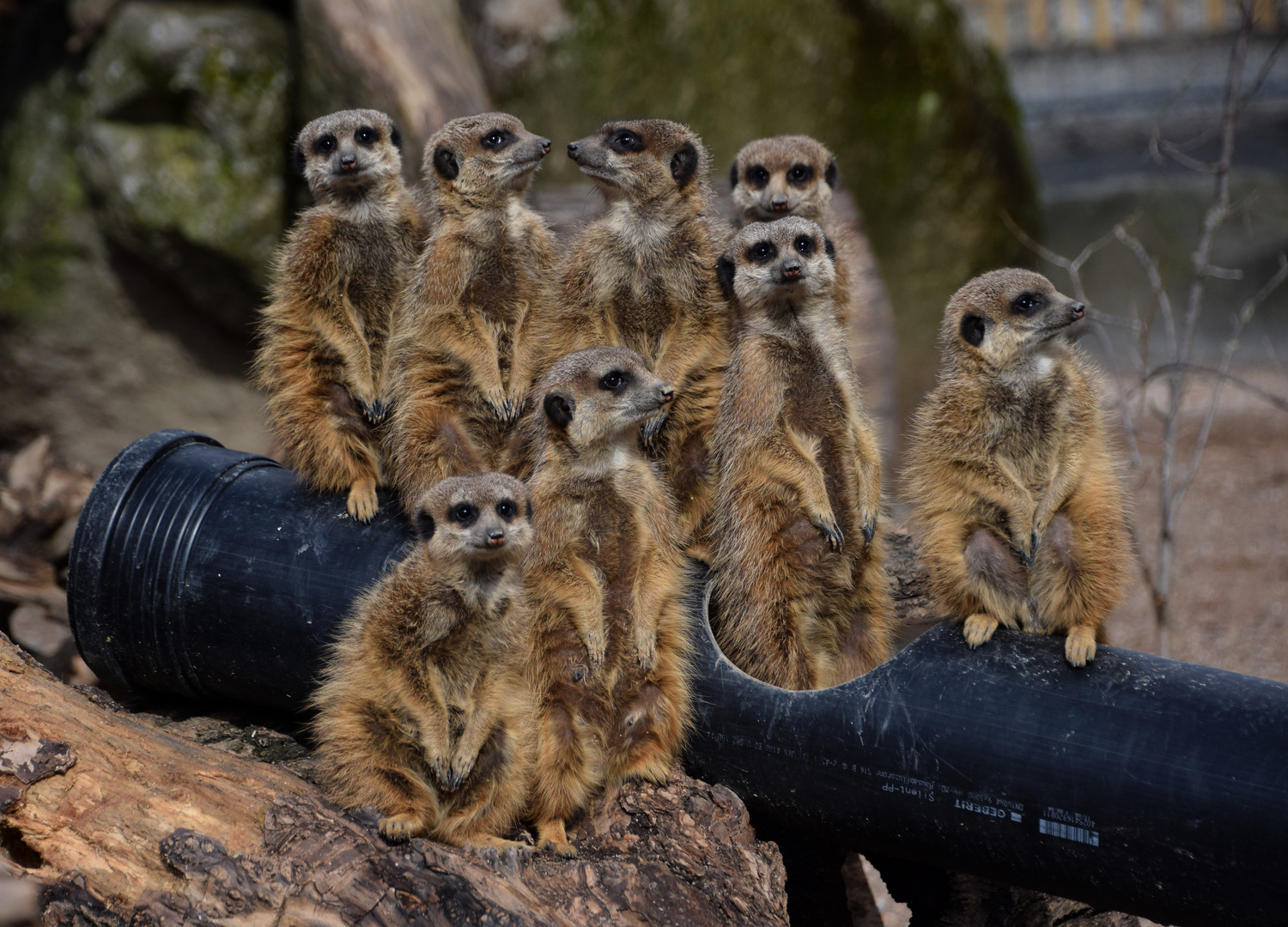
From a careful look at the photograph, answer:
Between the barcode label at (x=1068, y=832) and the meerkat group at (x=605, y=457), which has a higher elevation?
the meerkat group at (x=605, y=457)

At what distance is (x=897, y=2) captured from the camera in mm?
8039

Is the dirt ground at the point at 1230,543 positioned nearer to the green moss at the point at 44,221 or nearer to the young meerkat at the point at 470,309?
the young meerkat at the point at 470,309

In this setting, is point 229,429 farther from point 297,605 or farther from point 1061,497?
point 1061,497

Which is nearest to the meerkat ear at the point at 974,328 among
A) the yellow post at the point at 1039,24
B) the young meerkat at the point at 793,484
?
the young meerkat at the point at 793,484

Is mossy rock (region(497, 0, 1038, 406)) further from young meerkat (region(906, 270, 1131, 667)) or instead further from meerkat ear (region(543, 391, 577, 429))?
young meerkat (region(906, 270, 1131, 667))

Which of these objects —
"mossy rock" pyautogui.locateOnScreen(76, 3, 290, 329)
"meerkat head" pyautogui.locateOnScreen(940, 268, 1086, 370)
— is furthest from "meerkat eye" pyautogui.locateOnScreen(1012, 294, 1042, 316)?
"mossy rock" pyautogui.locateOnScreen(76, 3, 290, 329)

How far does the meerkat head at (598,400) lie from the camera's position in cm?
300

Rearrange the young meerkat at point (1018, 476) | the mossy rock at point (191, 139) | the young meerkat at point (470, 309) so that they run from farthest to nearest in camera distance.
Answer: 1. the mossy rock at point (191, 139)
2. the young meerkat at point (470, 309)
3. the young meerkat at point (1018, 476)

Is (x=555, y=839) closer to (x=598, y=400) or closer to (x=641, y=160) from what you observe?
(x=598, y=400)

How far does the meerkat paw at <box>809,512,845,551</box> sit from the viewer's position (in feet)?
10.3

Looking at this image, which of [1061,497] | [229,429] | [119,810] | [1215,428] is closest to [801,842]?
[1061,497]

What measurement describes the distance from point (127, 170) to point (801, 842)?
577 cm

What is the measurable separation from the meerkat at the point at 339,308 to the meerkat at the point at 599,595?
0.59m

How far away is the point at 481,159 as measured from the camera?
138 inches
